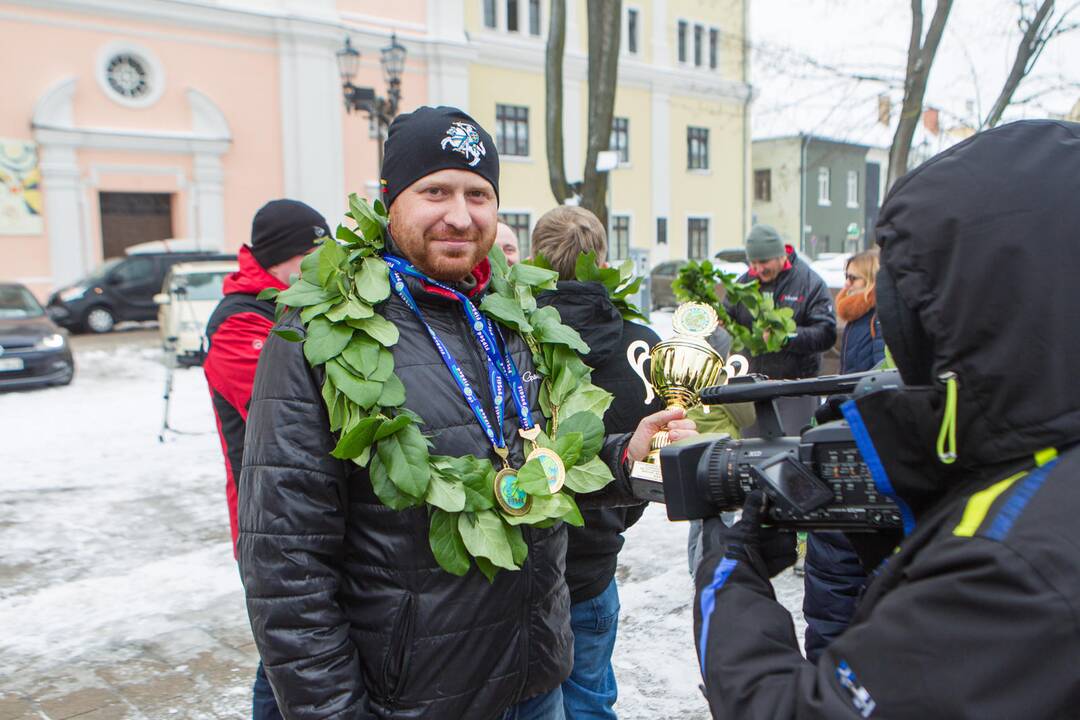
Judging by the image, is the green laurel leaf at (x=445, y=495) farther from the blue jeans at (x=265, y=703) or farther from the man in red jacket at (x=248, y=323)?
the blue jeans at (x=265, y=703)

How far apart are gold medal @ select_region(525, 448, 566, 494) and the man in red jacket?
3.42 feet

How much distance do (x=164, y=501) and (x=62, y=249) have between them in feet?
54.6

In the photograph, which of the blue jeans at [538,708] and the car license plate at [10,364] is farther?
the car license plate at [10,364]

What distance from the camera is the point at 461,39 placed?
25250 mm

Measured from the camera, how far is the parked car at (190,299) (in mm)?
12734

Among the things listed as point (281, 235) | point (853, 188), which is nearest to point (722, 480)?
point (281, 235)

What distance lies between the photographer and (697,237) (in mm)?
Answer: 33000

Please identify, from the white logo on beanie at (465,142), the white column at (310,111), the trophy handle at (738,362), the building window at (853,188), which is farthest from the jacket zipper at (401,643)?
the building window at (853,188)

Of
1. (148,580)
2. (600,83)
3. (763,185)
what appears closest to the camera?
(148,580)

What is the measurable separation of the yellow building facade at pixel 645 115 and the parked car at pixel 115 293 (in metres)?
10.5

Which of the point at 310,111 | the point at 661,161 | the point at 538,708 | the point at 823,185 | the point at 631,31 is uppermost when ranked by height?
the point at 631,31

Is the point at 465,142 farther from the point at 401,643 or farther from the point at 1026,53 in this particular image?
the point at 1026,53

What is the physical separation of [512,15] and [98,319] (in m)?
15.7

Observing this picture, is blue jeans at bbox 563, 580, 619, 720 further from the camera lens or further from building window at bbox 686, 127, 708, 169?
building window at bbox 686, 127, 708, 169
